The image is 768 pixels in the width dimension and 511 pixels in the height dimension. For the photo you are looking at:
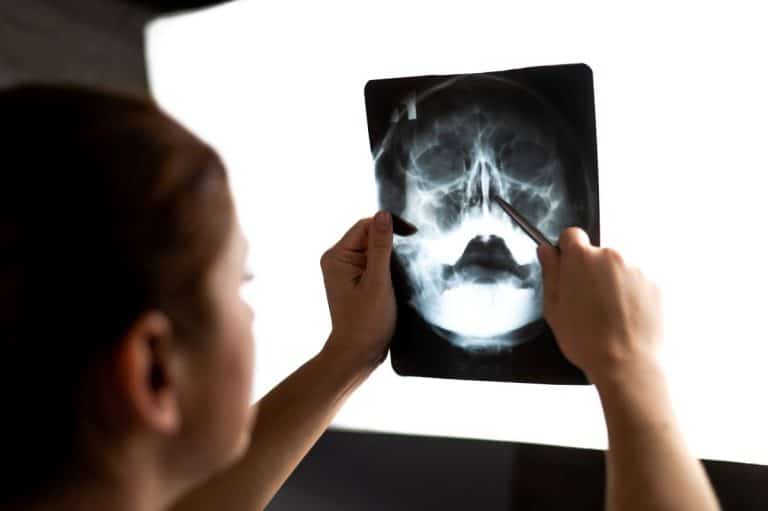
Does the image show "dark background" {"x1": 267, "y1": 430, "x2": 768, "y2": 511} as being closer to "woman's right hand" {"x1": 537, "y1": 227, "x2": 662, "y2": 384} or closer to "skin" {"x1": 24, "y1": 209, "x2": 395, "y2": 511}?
"woman's right hand" {"x1": 537, "y1": 227, "x2": 662, "y2": 384}

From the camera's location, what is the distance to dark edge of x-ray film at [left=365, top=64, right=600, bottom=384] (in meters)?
0.79

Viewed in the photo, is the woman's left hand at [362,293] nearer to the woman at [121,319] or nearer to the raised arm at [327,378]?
the raised arm at [327,378]

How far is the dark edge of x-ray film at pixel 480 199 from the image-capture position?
0.79m

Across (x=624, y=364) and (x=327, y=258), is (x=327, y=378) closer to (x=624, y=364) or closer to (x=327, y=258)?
(x=327, y=258)

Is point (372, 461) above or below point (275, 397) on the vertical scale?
below

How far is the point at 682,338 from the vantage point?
0.80 m

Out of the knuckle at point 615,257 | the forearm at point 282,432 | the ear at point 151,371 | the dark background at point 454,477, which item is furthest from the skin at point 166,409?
the dark background at point 454,477

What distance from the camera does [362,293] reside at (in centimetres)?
87

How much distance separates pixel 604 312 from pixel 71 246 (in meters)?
0.43

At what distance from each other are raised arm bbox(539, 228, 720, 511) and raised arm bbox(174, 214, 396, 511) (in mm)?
203

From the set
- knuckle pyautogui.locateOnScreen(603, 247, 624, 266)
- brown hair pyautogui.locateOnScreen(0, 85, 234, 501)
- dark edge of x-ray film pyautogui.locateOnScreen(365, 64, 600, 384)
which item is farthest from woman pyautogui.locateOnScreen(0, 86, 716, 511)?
dark edge of x-ray film pyautogui.locateOnScreen(365, 64, 600, 384)

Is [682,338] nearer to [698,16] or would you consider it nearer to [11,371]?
[698,16]

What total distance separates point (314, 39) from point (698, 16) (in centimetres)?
47

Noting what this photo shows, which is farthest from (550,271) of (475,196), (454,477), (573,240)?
(454,477)
